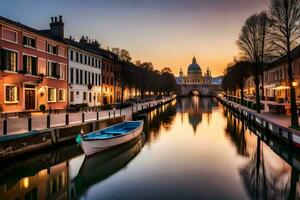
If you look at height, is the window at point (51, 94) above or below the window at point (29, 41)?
below

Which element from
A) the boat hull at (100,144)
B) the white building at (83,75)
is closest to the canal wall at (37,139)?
the boat hull at (100,144)

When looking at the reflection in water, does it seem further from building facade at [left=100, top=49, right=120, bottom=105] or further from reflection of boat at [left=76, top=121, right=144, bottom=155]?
building facade at [left=100, top=49, right=120, bottom=105]

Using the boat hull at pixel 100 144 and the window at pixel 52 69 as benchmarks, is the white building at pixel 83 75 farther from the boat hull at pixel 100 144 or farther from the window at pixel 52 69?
the boat hull at pixel 100 144

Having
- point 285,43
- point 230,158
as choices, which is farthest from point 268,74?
point 230,158

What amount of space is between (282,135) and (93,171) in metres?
14.7

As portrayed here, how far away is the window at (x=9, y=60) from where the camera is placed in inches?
1207

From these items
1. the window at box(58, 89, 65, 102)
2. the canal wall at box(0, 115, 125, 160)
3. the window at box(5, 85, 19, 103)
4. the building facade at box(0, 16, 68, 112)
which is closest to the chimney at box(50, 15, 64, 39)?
the building facade at box(0, 16, 68, 112)

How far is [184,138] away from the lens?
3103cm

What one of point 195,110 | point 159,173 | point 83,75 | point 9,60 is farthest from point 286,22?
point 195,110

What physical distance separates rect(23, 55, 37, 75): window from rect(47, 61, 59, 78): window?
3.31 metres

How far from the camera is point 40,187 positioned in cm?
1488

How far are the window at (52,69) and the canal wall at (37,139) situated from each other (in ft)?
50.4

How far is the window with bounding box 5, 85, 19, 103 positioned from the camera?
102ft

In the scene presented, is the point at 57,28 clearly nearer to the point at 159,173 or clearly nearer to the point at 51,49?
the point at 51,49
